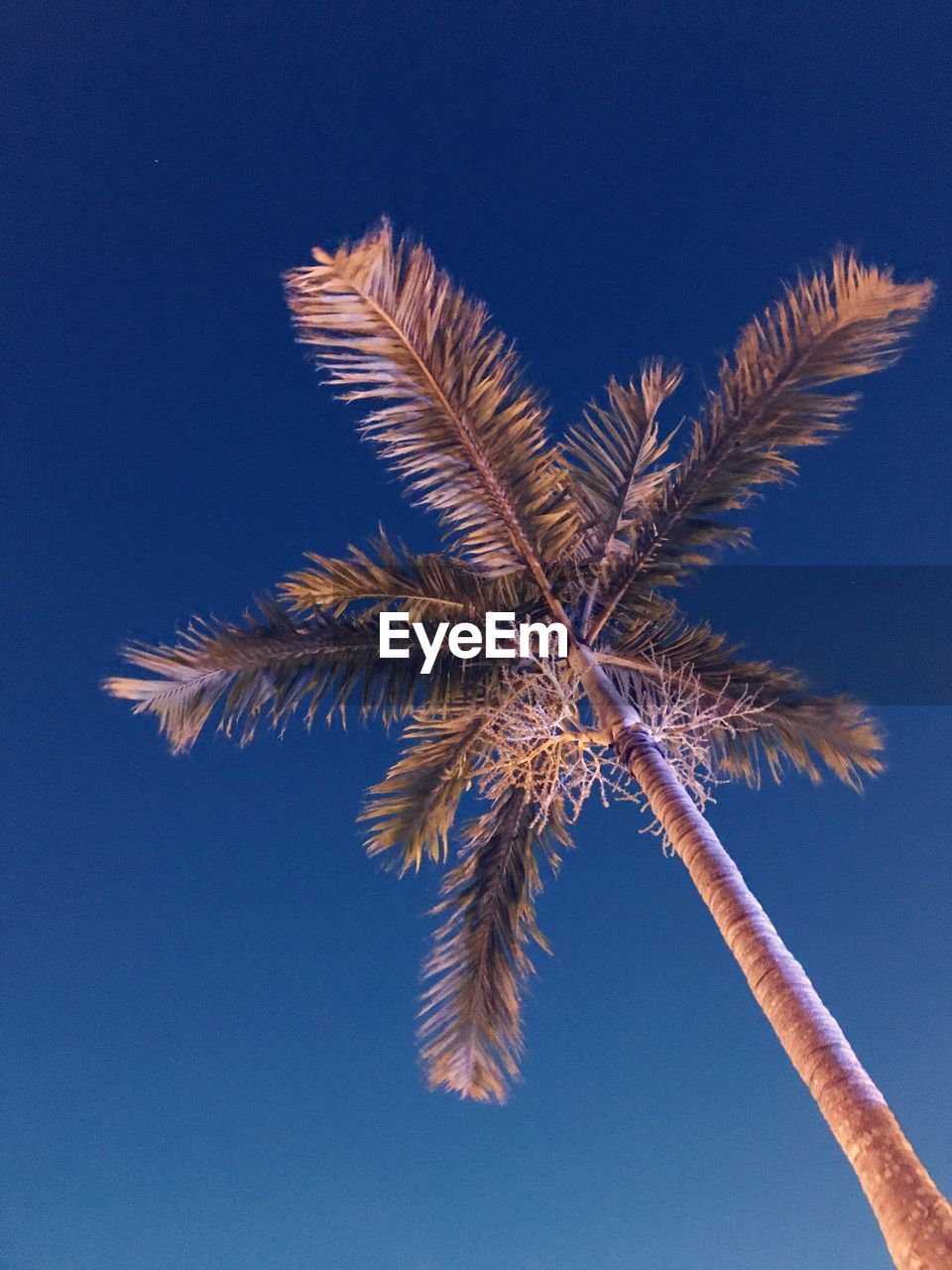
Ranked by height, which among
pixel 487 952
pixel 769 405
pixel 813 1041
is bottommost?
pixel 813 1041

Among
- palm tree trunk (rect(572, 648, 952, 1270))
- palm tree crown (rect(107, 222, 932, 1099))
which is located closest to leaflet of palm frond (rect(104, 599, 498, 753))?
palm tree crown (rect(107, 222, 932, 1099))

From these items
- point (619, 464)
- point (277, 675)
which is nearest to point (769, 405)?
point (619, 464)

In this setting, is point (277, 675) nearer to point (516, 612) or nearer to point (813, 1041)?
point (516, 612)

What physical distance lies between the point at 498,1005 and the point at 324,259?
607 centimetres

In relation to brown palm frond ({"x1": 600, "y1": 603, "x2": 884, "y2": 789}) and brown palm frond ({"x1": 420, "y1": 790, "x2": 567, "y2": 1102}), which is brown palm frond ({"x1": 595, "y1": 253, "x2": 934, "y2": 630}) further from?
brown palm frond ({"x1": 420, "y1": 790, "x2": 567, "y2": 1102})

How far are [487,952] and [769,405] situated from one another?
5042 millimetres

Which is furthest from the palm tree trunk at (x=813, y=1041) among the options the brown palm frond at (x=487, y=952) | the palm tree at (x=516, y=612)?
the brown palm frond at (x=487, y=952)

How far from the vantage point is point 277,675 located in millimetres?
8156

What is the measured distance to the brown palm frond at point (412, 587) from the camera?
8.20 m

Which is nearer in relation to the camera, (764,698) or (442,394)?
(442,394)

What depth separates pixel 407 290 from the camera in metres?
7.00

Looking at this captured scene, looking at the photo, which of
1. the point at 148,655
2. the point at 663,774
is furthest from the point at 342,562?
the point at 663,774

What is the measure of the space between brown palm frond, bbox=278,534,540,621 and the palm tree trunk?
6.29 ft

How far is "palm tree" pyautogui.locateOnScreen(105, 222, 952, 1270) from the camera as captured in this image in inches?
283
